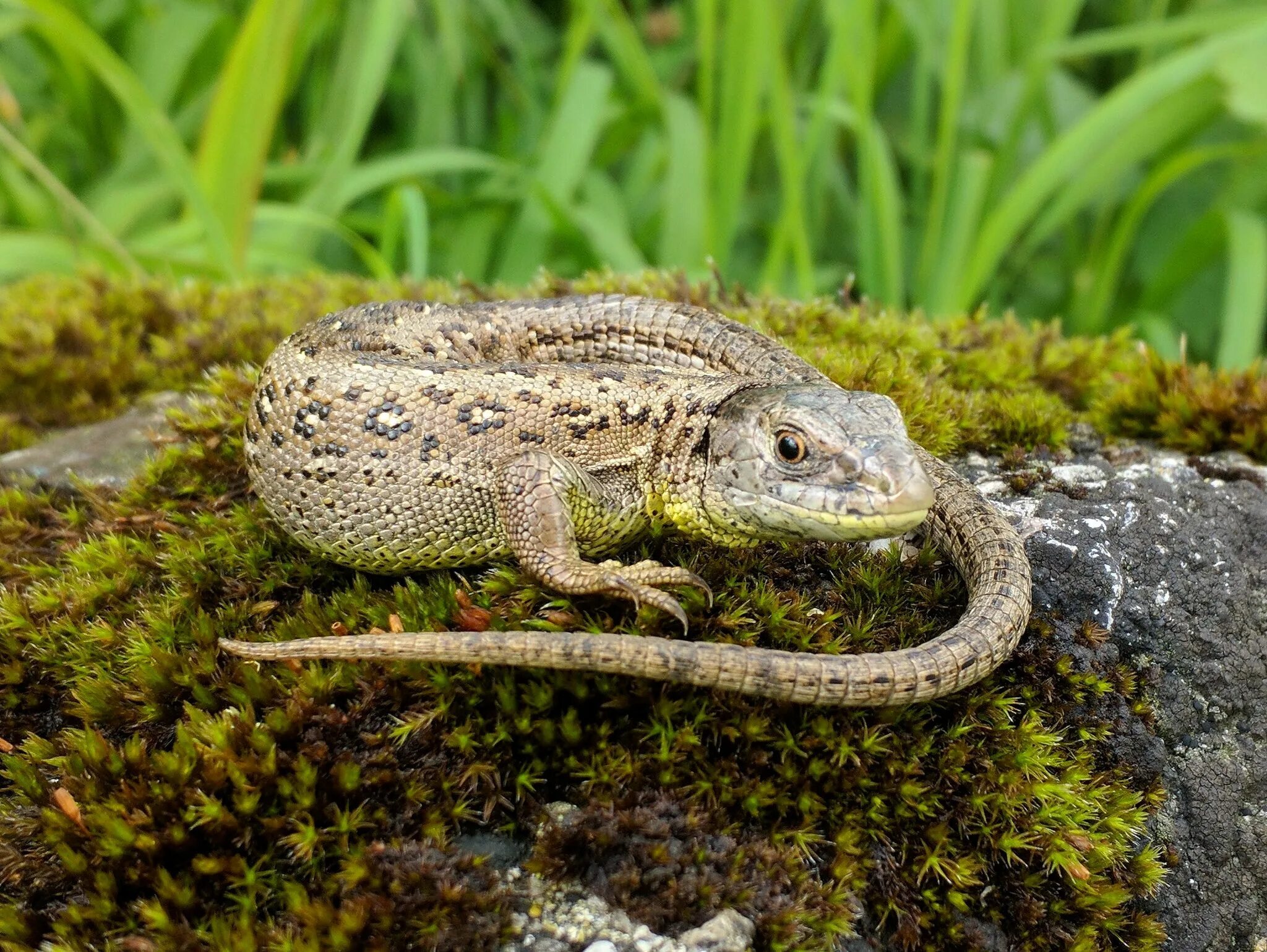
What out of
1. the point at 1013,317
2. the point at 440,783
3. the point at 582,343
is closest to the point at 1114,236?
the point at 1013,317


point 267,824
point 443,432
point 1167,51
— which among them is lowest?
point 267,824

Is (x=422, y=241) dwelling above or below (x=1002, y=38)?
below

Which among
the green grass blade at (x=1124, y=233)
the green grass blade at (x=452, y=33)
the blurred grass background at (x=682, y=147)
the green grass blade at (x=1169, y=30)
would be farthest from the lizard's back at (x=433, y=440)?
the green grass blade at (x=1169, y=30)

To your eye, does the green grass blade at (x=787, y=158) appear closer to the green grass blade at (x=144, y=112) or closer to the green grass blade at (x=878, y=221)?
the green grass blade at (x=878, y=221)

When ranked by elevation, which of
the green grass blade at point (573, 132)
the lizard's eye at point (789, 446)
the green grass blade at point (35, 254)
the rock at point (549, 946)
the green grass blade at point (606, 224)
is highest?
the green grass blade at point (573, 132)

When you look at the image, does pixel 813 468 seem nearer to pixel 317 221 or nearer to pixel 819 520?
pixel 819 520

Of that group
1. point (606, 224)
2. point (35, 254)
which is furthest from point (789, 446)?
point (35, 254)

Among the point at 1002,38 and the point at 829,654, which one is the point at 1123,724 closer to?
the point at 829,654
